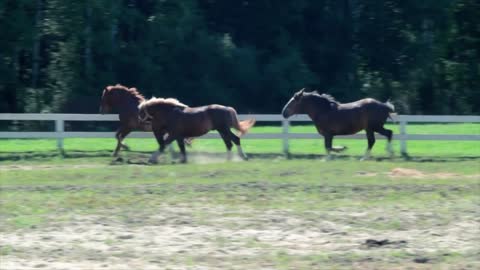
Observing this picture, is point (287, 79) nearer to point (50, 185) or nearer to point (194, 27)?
point (194, 27)

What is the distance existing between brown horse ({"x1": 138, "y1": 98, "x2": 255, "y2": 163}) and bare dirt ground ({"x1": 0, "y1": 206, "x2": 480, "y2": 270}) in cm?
833

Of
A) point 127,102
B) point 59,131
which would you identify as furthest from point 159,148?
point 59,131

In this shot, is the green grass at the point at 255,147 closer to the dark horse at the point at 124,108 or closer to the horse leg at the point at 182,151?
the dark horse at the point at 124,108

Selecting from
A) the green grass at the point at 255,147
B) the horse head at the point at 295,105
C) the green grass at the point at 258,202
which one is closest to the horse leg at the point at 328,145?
Answer: the horse head at the point at 295,105

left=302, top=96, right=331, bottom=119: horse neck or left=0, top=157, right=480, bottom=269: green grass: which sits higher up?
left=302, top=96, right=331, bottom=119: horse neck

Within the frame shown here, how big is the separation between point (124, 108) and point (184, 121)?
6.77 ft

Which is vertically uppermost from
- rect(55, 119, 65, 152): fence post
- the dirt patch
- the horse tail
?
the horse tail

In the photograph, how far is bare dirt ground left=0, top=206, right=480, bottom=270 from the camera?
10.5m

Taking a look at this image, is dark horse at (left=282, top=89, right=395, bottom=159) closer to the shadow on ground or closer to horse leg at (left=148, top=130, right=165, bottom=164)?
the shadow on ground

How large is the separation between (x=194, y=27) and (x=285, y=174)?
22.6 m

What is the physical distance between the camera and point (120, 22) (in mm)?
38906

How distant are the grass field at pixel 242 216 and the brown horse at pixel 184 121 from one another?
153cm

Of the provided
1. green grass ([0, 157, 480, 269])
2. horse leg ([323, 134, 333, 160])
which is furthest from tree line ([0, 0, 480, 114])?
green grass ([0, 157, 480, 269])

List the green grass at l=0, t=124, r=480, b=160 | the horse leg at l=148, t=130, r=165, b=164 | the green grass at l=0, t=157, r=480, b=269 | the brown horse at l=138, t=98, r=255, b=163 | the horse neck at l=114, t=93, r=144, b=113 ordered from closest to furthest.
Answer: the green grass at l=0, t=157, r=480, b=269 < the horse leg at l=148, t=130, r=165, b=164 < the brown horse at l=138, t=98, r=255, b=163 < the horse neck at l=114, t=93, r=144, b=113 < the green grass at l=0, t=124, r=480, b=160
